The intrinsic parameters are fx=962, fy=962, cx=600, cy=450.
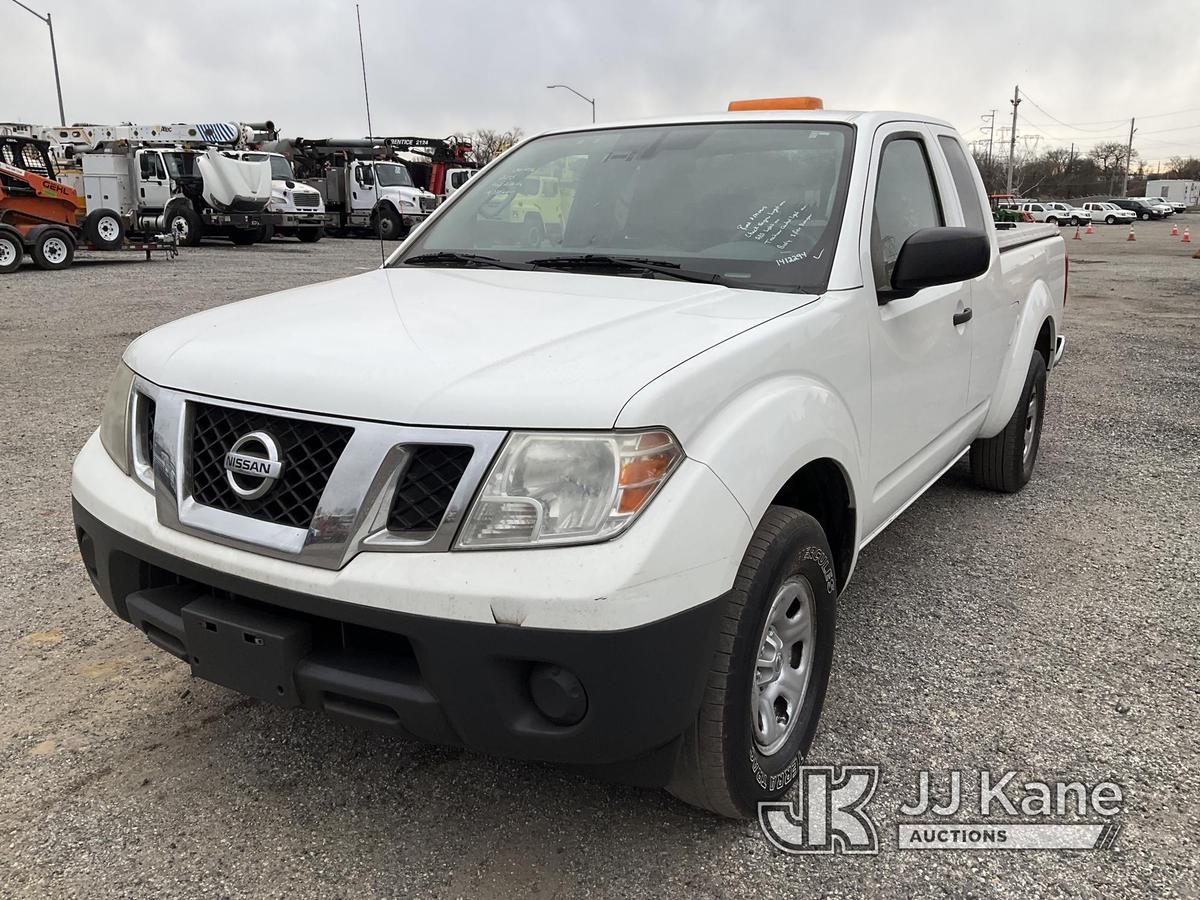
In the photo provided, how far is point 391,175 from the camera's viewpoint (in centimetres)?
2858

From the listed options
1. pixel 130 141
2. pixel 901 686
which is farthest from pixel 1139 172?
pixel 901 686

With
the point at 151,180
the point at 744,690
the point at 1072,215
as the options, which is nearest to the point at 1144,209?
the point at 1072,215

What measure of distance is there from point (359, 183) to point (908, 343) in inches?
1089

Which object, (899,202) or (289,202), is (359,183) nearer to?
(289,202)

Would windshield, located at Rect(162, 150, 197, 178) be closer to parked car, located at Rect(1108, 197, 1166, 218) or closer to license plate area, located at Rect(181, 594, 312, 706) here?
license plate area, located at Rect(181, 594, 312, 706)

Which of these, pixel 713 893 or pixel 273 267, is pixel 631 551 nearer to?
pixel 713 893

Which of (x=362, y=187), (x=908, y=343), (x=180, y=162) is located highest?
(x=180, y=162)

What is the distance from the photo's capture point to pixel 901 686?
309 cm

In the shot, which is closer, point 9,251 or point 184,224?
point 9,251

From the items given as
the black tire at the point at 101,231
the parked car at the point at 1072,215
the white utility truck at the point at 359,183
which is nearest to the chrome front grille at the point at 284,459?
the black tire at the point at 101,231

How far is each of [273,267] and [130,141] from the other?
10.1 metres

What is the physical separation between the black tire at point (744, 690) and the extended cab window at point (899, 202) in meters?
1.05

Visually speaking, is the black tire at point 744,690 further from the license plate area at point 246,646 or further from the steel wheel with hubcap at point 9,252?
the steel wheel with hubcap at point 9,252

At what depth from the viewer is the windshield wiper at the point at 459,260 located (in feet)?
10.4
